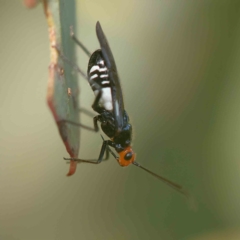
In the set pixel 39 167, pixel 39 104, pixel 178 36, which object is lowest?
pixel 39 167

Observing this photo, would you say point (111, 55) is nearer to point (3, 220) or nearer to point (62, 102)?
point (62, 102)

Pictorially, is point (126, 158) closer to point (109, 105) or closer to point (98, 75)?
point (109, 105)

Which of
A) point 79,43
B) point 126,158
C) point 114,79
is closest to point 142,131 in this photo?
point 126,158

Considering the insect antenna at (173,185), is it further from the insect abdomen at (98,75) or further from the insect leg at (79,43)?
the insect leg at (79,43)

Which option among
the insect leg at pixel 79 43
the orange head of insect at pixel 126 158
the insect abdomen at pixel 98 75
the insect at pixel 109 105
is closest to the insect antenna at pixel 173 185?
the insect at pixel 109 105

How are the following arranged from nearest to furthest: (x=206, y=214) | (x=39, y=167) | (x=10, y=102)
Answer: (x=10, y=102) → (x=39, y=167) → (x=206, y=214)

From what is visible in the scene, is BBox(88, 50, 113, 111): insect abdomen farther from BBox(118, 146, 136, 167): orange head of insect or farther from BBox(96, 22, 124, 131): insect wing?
BBox(118, 146, 136, 167): orange head of insect

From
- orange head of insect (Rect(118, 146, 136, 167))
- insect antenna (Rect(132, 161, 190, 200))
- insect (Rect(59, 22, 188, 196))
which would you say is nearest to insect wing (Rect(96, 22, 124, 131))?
insect (Rect(59, 22, 188, 196))

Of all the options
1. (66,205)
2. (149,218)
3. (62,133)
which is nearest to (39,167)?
(66,205)
